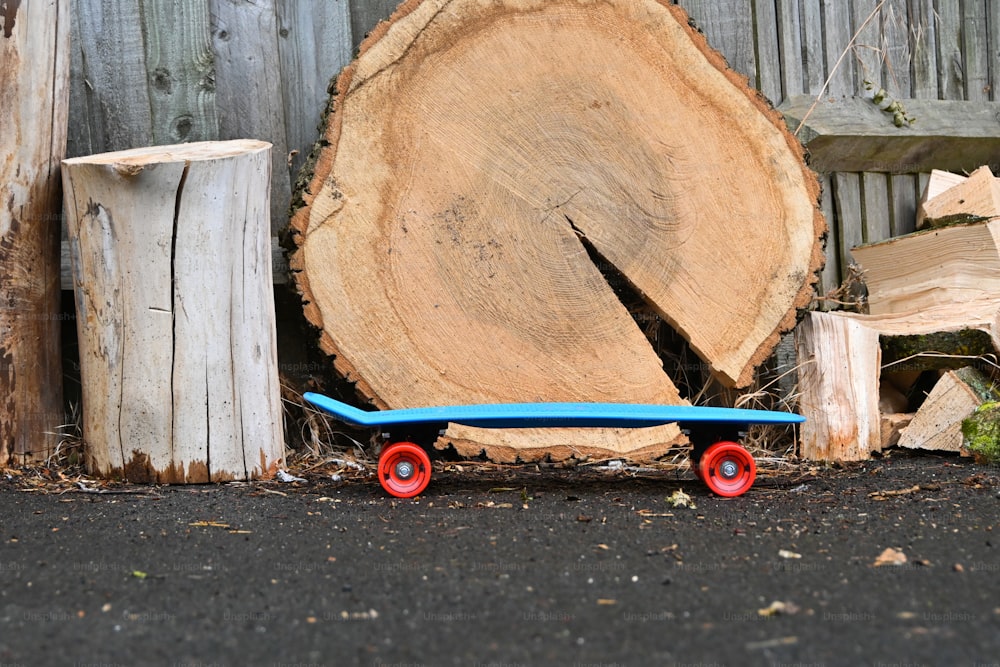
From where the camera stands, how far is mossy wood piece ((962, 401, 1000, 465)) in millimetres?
2586

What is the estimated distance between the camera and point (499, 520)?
197 cm

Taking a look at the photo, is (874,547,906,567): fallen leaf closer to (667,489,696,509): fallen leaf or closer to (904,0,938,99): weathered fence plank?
(667,489,696,509): fallen leaf

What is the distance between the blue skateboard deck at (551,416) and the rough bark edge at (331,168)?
28cm

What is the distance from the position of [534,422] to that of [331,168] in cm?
95

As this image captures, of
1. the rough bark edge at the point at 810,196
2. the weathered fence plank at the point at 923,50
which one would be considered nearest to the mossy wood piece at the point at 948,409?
the rough bark edge at the point at 810,196

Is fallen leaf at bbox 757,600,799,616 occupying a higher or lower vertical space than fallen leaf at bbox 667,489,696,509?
higher

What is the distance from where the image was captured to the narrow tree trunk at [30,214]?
8.09 feet

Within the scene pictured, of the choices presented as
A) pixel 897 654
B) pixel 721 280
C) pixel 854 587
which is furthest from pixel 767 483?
pixel 897 654

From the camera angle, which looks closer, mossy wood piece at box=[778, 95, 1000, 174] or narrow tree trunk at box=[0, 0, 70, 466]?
narrow tree trunk at box=[0, 0, 70, 466]

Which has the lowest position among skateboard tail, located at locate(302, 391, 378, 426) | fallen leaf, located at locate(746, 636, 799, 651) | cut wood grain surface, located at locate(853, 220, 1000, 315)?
fallen leaf, located at locate(746, 636, 799, 651)

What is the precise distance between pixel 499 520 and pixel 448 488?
18.7 inches

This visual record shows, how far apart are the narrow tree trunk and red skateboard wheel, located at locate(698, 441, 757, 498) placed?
6.15 feet

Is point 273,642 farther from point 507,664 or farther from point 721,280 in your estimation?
point 721,280

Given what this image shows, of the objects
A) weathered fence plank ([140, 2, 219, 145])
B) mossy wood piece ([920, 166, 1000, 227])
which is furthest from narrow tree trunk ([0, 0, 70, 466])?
mossy wood piece ([920, 166, 1000, 227])
